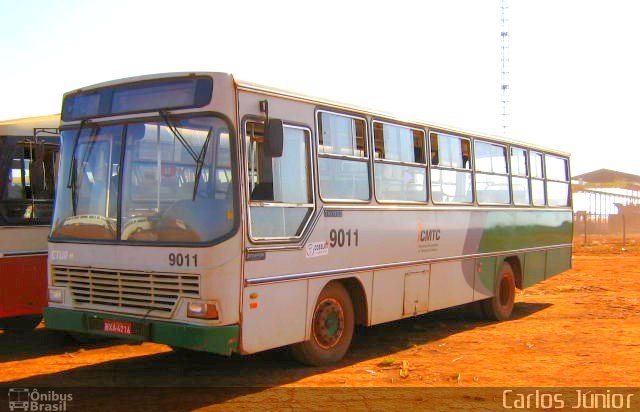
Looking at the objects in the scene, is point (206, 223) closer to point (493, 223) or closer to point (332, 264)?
point (332, 264)

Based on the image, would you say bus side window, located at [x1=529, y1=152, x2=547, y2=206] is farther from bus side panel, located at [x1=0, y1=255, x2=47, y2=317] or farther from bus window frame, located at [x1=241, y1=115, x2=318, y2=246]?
bus side panel, located at [x1=0, y1=255, x2=47, y2=317]

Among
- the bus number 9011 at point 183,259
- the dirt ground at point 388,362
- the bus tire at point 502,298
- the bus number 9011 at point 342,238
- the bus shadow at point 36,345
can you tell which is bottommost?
the dirt ground at point 388,362

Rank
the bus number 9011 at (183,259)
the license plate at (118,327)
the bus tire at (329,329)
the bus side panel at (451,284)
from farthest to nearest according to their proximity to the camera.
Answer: the bus side panel at (451,284) < the bus tire at (329,329) < the license plate at (118,327) < the bus number 9011 at (183,259)

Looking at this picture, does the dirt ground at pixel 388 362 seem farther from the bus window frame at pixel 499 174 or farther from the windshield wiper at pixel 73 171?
the bus window frame at pixel 499 174

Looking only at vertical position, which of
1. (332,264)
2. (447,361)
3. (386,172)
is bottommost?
(447,361)

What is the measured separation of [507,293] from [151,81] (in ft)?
27.0

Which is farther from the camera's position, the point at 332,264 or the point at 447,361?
the point at 447,361

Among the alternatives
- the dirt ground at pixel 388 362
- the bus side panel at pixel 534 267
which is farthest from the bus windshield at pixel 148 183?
the bus side panel at pixel 534 267

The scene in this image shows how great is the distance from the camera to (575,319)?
41.5ft

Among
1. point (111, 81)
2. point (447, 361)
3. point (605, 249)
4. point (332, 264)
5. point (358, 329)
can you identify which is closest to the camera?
point (111, 81)

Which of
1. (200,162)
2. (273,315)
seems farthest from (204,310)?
(200,162)

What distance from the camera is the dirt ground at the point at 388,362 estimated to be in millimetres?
7734

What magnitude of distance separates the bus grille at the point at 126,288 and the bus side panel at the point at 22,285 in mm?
1760

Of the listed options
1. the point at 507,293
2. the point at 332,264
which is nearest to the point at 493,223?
the point at 507,293
